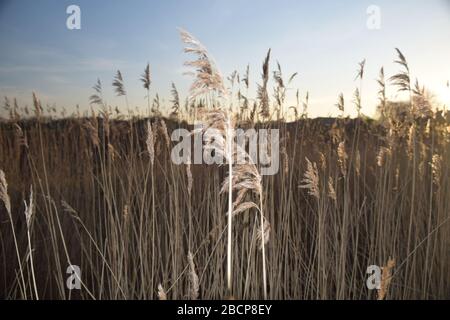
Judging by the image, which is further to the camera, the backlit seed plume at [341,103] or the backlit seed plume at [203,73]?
the backlit seed plume at [341,103]

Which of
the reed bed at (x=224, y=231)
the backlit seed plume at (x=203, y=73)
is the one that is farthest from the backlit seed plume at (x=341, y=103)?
the backlit seed plume at (x=203, y=73)

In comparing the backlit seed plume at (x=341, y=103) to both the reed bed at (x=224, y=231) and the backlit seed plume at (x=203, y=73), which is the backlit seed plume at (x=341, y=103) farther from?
the backlit seed plume at (x=203, y=73)

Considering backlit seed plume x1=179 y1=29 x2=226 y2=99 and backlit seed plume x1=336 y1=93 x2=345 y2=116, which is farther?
backlit seed plume x1=336 y1=93 x2=345 y2=116

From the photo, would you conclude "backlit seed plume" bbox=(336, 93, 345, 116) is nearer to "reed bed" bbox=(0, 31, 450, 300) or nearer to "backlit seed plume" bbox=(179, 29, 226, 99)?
"reed bed" bbox=(0, 31, 450, 300)

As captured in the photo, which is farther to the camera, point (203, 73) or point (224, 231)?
point (224, 231)

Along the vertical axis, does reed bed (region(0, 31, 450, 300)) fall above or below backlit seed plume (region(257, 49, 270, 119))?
below

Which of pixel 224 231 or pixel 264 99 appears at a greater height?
pixel 264 99

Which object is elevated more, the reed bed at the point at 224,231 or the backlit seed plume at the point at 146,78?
the backlit seed plume at the point at 146,78

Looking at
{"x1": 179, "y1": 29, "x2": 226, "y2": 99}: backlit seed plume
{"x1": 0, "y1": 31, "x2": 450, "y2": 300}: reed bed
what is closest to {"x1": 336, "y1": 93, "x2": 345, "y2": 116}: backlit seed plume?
{"x1": 0, "y1": 31, "x2": 450, "y2": 300}: reed bed

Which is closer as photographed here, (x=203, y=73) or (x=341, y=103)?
(x=203, y=73)

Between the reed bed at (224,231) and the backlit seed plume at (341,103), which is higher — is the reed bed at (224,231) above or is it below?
below
